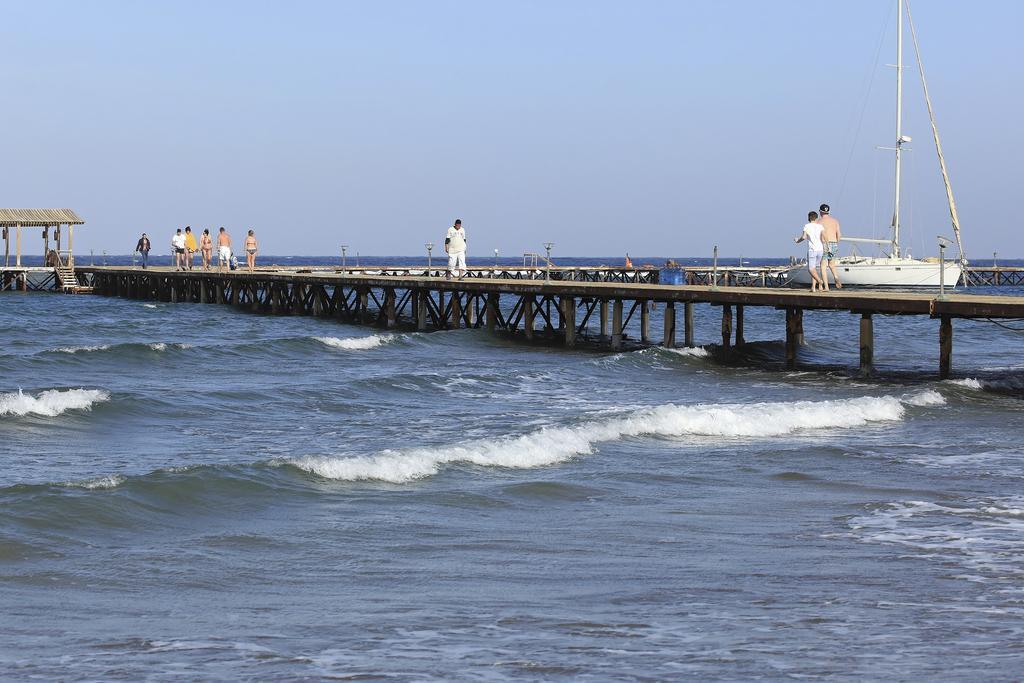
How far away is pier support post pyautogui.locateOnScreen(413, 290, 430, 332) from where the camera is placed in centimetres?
3572

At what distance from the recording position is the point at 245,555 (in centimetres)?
884

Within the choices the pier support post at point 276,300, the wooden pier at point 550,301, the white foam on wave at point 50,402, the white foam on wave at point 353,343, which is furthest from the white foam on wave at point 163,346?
the pier support post at point 276,300

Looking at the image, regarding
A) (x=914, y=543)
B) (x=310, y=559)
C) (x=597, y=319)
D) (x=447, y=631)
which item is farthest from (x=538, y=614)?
(x=597, y=319)

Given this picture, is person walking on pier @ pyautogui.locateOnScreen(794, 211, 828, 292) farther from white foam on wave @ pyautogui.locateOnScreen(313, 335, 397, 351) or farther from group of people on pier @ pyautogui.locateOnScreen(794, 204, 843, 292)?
white foam on wave @ pyautogui.locateOnScreen(313, 335, 397, 351)

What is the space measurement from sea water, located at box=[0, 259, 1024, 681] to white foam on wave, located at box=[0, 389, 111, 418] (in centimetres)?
4

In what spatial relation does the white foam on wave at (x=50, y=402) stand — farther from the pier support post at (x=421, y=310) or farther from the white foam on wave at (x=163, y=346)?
the pier support post at (x=421, y=310)

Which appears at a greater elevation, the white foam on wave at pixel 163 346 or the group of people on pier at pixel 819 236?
the group of people on pier at pixel 819 236

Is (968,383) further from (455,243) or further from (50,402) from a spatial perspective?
(455,243)

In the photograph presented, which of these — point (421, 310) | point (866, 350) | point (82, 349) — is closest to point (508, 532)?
point (866, 350)

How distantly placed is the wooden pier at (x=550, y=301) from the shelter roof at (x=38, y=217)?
8.19ft

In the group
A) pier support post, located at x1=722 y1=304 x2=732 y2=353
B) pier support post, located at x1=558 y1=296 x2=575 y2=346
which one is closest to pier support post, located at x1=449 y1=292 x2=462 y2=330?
pier support post, located at x1=558 y1=296 x2=575 y2=346

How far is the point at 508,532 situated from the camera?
31.7 ft

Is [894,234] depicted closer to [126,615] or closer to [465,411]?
[465,411]

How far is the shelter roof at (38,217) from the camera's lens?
58875 mm
